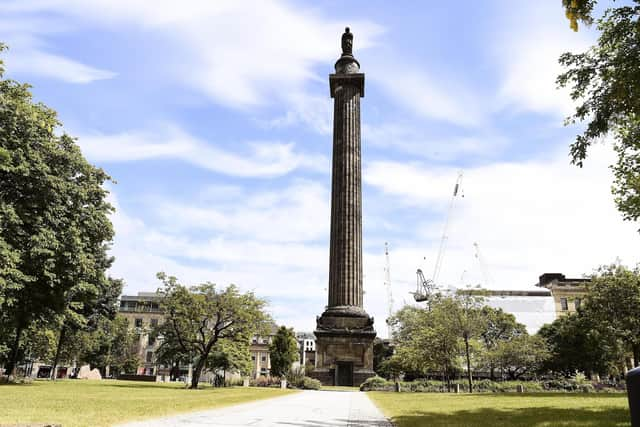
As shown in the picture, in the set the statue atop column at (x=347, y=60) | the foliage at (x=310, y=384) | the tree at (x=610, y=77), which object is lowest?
the foliage at (x=310, y=384)

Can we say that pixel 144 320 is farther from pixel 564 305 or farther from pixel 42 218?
pixel 564 305

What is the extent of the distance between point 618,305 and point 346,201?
28602 millimetres

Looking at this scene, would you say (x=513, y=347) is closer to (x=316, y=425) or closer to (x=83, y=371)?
(x=316, y=425)

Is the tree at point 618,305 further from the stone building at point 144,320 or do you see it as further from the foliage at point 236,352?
the stone building at point 144,320

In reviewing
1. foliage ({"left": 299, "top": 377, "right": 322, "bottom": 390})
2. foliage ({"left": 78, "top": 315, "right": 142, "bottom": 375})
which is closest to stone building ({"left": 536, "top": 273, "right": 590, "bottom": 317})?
foliage ({"left": 299, "top": 377, "right": 322, "bottom": 390})

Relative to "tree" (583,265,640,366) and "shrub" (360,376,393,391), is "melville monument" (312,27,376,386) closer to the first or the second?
"shrub" (360,376,393,391)

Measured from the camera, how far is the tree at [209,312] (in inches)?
1527

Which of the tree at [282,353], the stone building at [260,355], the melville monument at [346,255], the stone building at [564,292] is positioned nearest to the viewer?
the melville monument at [346,255]

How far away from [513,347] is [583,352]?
1272 cm

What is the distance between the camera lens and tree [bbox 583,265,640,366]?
129 feet

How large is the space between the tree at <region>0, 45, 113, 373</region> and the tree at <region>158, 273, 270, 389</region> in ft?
23.4

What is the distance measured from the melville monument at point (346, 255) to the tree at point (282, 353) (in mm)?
27651

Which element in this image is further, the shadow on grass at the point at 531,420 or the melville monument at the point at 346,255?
the melville monument at the point at 346,255

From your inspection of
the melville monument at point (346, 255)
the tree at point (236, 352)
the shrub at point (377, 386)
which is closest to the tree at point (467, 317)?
the shrub at point (377, 386)
